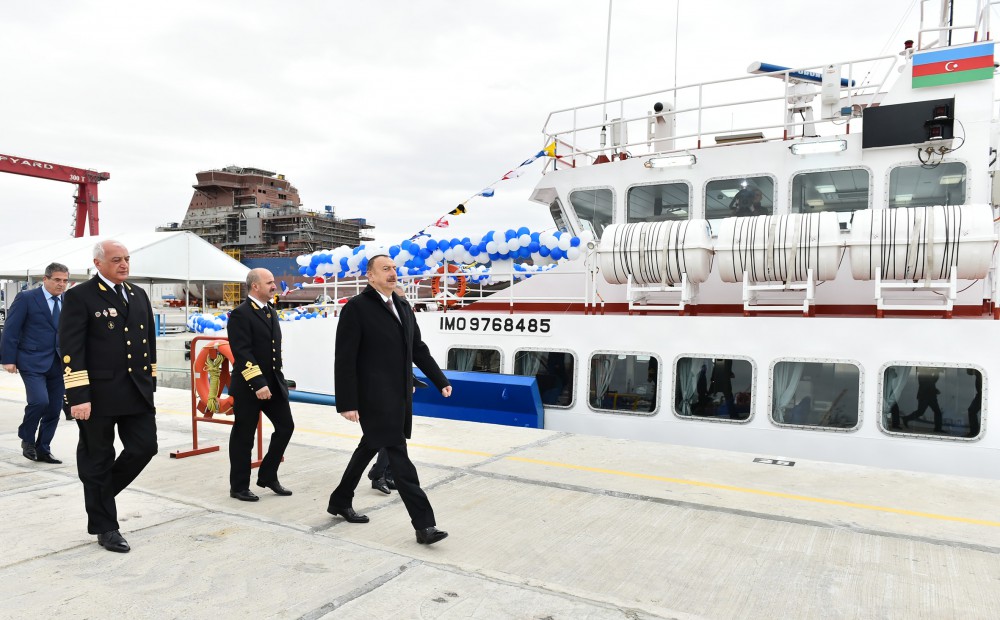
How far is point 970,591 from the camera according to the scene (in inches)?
138

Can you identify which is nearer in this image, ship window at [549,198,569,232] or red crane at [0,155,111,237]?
ship window at [549,198,569,232]

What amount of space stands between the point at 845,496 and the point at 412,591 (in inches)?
145

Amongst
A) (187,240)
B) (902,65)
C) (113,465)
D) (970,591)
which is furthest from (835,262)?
(187,240)

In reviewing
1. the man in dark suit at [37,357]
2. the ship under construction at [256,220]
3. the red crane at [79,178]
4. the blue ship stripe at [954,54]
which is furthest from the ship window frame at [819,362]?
the ship under construction at [256,220]

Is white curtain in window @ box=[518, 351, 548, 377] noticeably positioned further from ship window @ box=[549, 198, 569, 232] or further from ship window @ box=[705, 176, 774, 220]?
ship window @ box=[705, 176, 774, 220]

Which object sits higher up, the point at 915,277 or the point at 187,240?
the point at 187,240

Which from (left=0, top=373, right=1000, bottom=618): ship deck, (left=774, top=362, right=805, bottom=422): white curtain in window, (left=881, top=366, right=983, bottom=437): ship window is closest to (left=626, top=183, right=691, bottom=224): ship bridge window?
(left=774, top=362, right=805, bottom=422): white curtain in window

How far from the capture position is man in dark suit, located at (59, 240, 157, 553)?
395 centimetres

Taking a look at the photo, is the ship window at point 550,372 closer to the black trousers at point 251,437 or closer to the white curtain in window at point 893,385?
the white curtain in window at point 893,385

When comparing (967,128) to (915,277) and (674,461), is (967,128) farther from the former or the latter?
(674,461)

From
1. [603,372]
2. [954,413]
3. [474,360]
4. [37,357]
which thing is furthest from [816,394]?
[37,357]

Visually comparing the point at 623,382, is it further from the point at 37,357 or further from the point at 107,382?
the point at 37,357

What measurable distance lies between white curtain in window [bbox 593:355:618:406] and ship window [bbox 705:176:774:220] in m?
2.74

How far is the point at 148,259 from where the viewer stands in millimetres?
21234
